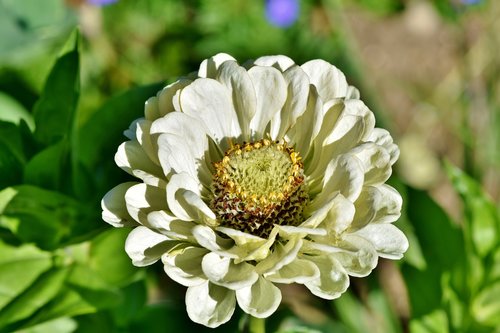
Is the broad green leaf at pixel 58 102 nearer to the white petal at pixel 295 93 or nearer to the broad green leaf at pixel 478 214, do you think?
the white petal at pixel 295 93

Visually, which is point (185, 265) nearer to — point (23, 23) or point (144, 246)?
point (144, 246)

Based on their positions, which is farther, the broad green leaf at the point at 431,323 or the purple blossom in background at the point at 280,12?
the purple blossom in background at the point at 280,12

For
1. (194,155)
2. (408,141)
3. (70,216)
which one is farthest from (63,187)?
(408,141)

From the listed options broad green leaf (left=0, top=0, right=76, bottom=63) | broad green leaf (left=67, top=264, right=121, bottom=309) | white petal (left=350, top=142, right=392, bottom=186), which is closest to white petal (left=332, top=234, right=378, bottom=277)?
white petal (left=350, top=142, right=392, bottom=186)

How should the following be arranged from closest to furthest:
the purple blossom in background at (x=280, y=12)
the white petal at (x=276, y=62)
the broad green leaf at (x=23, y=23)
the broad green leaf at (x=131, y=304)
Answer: the white petal at (x=276, y=62) < the broad green leaf at (x=131, y=304) < the broad green leaf at (x=23, y=23) < the purple blossom in background at (x=280, y=12)

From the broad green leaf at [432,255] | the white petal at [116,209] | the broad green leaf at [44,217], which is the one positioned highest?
the white petal at [116,209]

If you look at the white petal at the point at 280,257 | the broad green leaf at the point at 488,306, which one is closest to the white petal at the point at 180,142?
the white petal at the point at 280,257
